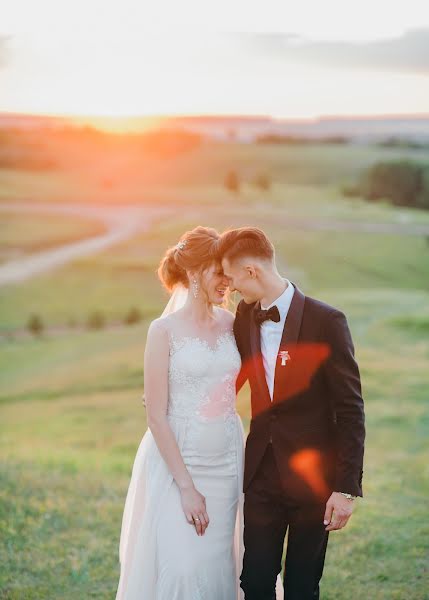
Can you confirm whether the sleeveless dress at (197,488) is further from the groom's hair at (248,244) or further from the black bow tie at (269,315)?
the groom's hair at (248,244)

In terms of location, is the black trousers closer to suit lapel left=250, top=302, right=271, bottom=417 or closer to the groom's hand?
the groom's hand

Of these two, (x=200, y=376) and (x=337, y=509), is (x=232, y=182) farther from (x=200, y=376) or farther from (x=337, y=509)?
(x=337, y=509)

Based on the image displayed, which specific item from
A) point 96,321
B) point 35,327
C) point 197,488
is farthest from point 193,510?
point 96,321

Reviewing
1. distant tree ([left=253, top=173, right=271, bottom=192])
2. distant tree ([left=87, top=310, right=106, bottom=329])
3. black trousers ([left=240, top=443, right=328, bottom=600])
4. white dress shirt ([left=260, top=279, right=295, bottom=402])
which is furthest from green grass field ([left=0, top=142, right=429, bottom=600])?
distant tree ([left=253, top=173, right=271, bottom=192])

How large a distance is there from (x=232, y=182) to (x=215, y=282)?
232 feet

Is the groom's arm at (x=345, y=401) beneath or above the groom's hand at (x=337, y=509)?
above

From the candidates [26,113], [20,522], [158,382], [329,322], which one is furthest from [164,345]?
[26,113]

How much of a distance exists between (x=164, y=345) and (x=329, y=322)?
960mm

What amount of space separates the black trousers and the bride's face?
0.90 metres

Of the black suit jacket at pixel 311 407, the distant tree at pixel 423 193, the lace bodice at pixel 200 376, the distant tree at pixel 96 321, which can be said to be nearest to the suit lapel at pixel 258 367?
the black suit jacket at pixel 311 407

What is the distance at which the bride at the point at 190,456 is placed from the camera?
13.9ft

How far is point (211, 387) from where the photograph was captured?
14.3 ft

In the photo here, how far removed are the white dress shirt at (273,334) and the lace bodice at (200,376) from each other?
0.31m

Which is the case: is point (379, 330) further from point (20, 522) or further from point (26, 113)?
point (26, 113)
